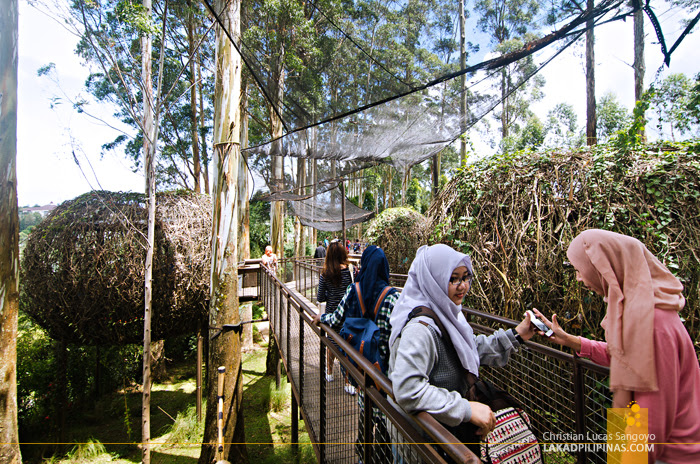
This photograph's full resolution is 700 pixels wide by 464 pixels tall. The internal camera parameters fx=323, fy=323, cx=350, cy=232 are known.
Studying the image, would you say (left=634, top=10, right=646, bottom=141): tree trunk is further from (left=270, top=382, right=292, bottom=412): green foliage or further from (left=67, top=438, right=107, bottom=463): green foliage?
(left=67, top=438, right=107, bottom=463): green foliage

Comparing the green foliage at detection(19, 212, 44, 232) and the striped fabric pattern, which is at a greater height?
the green foliage at detection(19, 212, 44, 232)

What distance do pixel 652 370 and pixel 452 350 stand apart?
611mm

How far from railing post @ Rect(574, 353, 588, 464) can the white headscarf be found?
2.67 ft

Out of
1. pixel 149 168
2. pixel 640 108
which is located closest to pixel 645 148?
pixel 640 108

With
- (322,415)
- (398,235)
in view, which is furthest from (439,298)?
(398,235)

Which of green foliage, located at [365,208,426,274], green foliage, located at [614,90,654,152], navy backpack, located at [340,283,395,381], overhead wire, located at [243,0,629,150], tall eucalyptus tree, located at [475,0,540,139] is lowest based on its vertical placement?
navy backpack, located at [340,283,395,381]

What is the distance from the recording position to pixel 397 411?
118 centimetres

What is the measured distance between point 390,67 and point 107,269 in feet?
16.1

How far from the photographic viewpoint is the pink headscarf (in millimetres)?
1044

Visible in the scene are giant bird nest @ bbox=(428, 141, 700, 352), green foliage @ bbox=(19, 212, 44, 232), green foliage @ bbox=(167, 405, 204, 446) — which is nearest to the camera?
giant bird nest @ bbox=(428, 141, 700, 352)

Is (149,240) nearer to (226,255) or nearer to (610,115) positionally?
(226,255)

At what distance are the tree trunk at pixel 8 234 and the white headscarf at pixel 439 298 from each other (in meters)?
4.06

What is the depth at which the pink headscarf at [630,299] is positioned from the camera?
1.04 metres

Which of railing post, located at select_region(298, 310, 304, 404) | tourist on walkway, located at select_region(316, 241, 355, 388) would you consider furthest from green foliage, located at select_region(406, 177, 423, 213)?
railing post, located at select_region(298, 310, 304, 404)
